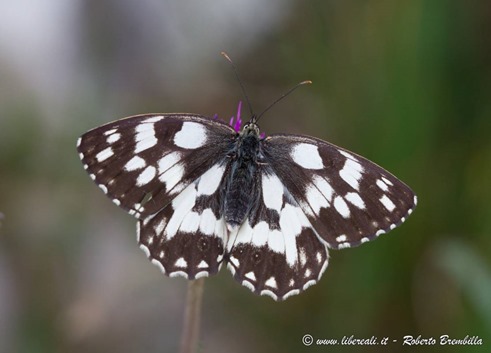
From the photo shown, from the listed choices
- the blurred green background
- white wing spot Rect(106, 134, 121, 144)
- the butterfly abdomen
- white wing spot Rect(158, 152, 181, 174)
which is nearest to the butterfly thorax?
the butterfly abdomen

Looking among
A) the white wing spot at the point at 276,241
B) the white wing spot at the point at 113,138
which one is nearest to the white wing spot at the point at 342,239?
the white wing spot at the point at 276,241

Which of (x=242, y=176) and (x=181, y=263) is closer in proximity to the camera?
(x=181, y=263)

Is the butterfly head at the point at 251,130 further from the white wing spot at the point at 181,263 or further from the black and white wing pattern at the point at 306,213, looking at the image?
the white wing spot at the point at 181,263

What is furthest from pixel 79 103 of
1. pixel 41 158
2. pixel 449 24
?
pixel 449 24

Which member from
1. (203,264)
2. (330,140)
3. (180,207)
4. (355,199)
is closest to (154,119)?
(180,207)

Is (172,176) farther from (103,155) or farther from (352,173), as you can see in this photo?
(352,173)

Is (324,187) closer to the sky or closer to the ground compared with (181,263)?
closer to the sky

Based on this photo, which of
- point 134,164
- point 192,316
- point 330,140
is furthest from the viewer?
point 330,140
